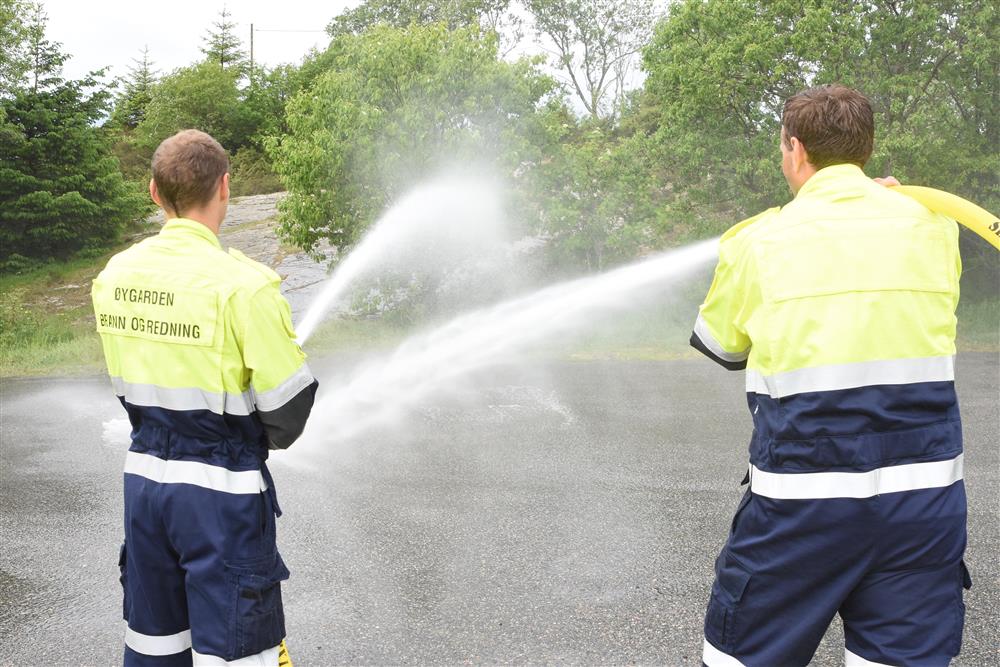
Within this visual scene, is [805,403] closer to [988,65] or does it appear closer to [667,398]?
[667,398]

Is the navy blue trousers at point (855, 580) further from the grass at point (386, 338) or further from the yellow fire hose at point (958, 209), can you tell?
the grass at point (386, 338)

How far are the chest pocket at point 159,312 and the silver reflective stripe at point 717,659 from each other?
1579 mm

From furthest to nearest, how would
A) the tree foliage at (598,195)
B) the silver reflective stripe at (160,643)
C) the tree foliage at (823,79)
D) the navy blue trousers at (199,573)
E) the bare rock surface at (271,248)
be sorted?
the bare rock surface at (271,248), the tree foliage at (598,195), the tree foliage at (823,79), the silver reflective stripe at (160,643), the navy blue trousers at (199,573)

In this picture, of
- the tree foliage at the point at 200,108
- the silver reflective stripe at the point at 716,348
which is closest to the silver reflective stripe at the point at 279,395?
the silver reflective stripe at the point at 716,348

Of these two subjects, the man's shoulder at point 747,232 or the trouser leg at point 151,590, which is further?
the trouser leg at point 151,590

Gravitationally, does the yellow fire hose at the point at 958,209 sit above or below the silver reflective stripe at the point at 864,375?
above

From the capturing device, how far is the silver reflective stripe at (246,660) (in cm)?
222

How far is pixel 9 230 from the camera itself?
1764 cm

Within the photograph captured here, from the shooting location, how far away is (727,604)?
2.14 m

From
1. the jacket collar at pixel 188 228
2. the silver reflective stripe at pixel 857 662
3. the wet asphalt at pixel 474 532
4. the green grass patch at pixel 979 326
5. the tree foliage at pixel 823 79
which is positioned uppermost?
the tree foliage at pixel 823 79

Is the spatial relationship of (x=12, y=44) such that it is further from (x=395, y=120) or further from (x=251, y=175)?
(x=395, y=120)

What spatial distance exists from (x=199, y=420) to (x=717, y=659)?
154cm

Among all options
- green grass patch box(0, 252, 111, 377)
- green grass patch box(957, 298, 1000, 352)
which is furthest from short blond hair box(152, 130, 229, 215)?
green grass patch box(957, 298, 1000, 352)

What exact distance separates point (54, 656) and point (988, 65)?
13086 millimetres
